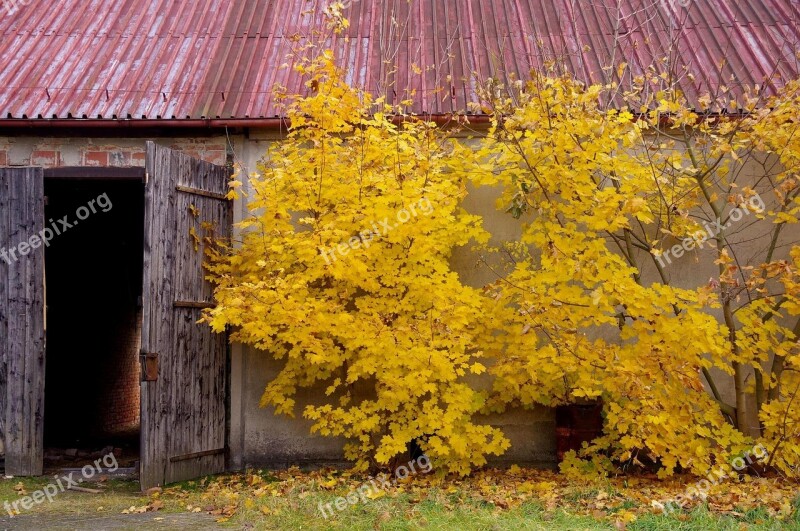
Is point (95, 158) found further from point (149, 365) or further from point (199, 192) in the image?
point (149, 365)

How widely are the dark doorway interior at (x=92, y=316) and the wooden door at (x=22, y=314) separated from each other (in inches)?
58.6

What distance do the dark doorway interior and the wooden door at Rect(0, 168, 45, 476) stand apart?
4.88ft

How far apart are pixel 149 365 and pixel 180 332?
50 centimetres

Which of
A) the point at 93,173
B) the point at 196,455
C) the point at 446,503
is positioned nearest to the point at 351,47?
the point at 93,173

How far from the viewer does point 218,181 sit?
23.9ft

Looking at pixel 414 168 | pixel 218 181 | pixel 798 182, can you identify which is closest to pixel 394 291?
pixel 414 168

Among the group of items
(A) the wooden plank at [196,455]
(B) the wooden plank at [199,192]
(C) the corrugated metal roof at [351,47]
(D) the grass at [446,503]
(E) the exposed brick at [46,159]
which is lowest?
(D) the grass at [446,503]

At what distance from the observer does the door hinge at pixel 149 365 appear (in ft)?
20.8

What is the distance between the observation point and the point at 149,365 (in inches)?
251

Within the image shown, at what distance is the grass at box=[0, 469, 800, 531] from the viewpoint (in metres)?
4.89

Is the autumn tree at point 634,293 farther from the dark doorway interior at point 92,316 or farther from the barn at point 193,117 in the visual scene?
the dark doorway interior at point 92,316

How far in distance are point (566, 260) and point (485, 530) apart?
7.85ft

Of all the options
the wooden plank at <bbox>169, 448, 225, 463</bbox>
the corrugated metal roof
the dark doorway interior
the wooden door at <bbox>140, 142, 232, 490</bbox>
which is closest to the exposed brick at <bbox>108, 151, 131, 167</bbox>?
the corrugated metal roof

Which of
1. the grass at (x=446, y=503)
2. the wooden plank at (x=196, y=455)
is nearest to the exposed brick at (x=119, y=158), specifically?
the wooden plank at (x=196, y=455)
